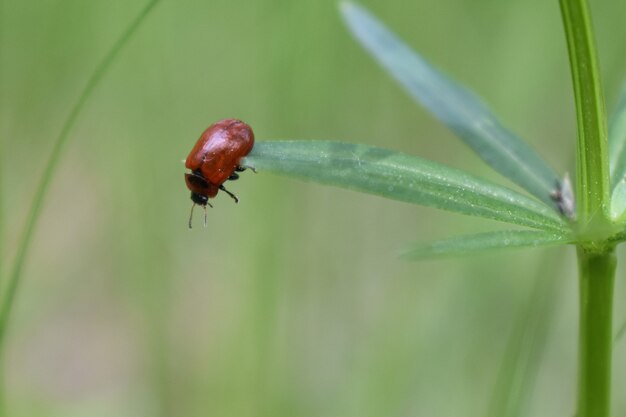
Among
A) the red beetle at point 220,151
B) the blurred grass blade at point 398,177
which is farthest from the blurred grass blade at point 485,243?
the red beetle at point 220,151

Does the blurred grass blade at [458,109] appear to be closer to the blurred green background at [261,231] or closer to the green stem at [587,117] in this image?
the green stem at [587,117]

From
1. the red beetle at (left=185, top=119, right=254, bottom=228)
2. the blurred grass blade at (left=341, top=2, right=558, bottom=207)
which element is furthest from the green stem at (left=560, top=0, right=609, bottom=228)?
the red beetle at (left=185, top=119, right=254, bottom=228)

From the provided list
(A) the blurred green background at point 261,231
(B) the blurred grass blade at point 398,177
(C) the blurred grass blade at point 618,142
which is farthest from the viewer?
(A) the blurred green background at point 261,231

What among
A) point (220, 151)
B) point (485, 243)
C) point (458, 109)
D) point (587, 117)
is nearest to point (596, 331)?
point (485, 243)

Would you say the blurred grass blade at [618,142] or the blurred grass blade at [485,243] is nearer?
the blurred grass blade at [485,243]

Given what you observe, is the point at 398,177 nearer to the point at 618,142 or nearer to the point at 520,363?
the point at 618,142

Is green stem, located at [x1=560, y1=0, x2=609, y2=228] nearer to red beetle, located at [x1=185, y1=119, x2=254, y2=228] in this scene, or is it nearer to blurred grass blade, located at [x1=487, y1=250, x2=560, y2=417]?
red beetle, located at [x1=185, y1=119, x2=254, y2=228]
